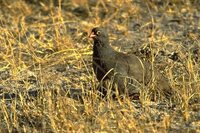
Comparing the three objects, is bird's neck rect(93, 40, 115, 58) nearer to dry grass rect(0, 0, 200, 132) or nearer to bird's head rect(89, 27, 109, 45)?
bird's head rect(89, 27, 109, 45)

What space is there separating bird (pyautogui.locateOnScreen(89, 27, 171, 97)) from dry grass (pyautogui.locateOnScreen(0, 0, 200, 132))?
0.12m

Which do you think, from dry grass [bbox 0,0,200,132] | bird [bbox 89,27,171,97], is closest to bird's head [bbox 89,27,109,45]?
bird [bbox 89,27,171,97]

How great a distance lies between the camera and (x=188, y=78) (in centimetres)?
724

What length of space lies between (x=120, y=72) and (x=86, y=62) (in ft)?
5.51

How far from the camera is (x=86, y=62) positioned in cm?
849

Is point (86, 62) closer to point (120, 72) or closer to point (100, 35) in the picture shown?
point (100, 35)

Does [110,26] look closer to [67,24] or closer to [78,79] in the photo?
[67,24]

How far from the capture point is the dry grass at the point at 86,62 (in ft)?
20.3

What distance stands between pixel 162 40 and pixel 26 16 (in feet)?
8.10

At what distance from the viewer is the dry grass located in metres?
6.18

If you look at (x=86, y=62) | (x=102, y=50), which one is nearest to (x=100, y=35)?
(x=102, y=50)

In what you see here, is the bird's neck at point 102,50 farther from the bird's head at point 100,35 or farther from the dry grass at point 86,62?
the dry grass at point 86,62

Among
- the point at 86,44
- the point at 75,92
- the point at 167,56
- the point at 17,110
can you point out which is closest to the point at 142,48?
the point at 167,56

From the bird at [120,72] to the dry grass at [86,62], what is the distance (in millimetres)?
120
